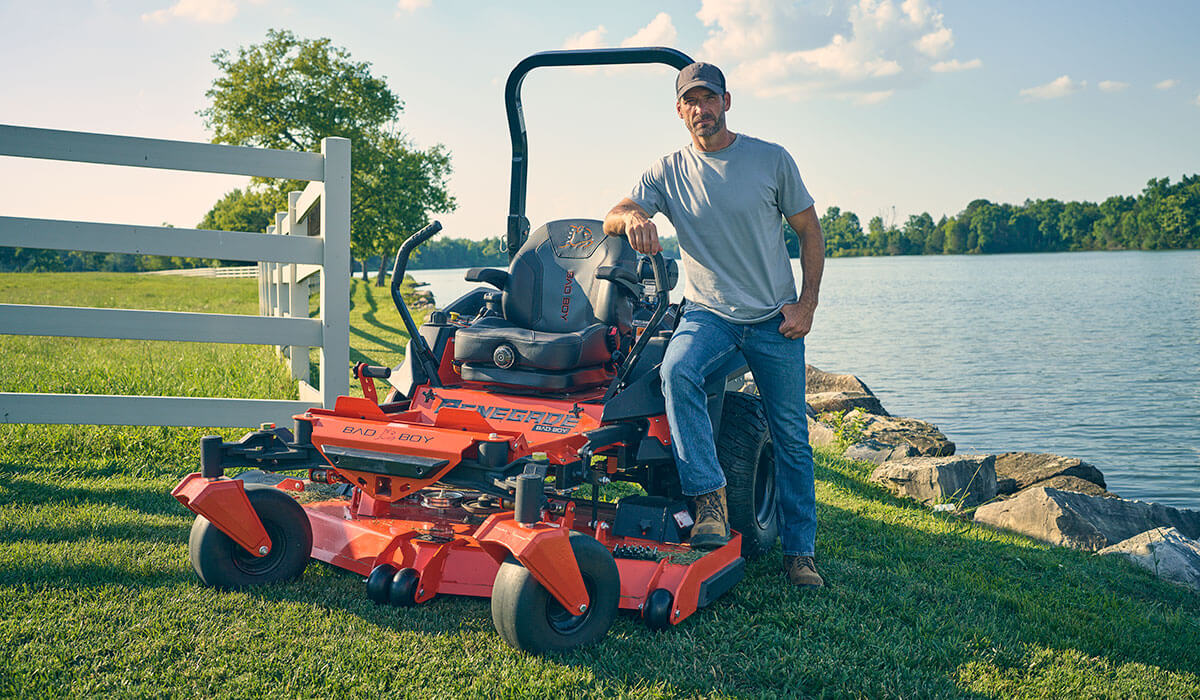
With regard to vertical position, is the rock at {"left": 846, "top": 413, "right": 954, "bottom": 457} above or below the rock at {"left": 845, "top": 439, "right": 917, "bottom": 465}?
below

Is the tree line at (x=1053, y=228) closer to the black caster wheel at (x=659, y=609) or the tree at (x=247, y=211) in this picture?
the tree at (x=247, y=211)

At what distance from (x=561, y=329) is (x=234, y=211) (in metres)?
52.7

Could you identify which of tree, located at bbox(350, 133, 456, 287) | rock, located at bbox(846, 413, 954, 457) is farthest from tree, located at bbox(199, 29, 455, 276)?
rock, located at bbox(846, 413, 954, 457)

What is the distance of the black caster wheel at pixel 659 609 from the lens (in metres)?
3.40

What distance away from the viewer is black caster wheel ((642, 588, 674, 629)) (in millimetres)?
3404

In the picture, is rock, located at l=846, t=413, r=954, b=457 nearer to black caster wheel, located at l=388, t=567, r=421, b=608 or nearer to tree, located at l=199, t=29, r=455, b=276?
black caster wheel, located at l=388, t=567, r=421, b=608

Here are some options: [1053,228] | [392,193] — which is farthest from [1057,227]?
[392,193]

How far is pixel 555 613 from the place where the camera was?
332 cm

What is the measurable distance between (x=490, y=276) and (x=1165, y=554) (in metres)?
4.01

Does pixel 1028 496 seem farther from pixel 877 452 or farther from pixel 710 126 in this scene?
pixel 710 126

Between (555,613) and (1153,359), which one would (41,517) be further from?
(1153,359)

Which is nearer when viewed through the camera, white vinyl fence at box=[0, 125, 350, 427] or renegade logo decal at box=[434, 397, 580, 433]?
renegade logo decal at box=[434, 397, 580, 433]

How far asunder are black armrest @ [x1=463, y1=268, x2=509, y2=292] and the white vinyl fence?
143cm

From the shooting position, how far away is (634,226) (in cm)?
380
